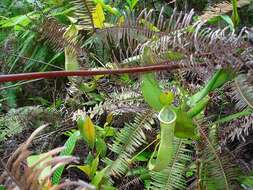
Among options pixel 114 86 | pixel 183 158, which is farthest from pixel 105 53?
pixel 183 158

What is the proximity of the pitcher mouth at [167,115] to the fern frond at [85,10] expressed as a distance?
0.32m

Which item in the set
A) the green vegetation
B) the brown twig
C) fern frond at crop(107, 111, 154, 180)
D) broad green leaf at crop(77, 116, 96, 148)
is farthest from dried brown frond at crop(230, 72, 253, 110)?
broad green leaf at crop(77, 116, 96, 148)

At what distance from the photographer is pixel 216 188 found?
79cm

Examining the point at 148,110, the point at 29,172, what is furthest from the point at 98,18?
the point at 29,172

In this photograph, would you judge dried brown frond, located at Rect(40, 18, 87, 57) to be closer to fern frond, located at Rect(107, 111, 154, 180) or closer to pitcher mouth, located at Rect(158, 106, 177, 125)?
fern frond, located at Rect(107, 111, 154, 180)

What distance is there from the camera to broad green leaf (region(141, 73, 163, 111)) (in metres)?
0.75

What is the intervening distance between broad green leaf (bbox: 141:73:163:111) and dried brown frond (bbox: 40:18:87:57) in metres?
0.24

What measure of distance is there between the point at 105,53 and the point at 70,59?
215mm

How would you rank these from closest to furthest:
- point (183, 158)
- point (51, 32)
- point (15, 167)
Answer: point (15, 167), point (183, 158), point (51, 32)

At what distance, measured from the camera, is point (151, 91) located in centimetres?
76

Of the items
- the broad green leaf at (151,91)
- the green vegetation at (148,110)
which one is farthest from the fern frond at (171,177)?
the broad green leaf at (151,91)

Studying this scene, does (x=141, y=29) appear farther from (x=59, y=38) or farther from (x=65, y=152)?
(x=65, y=152)

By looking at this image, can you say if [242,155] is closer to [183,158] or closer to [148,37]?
[183,158]

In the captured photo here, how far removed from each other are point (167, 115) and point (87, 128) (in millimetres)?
268
